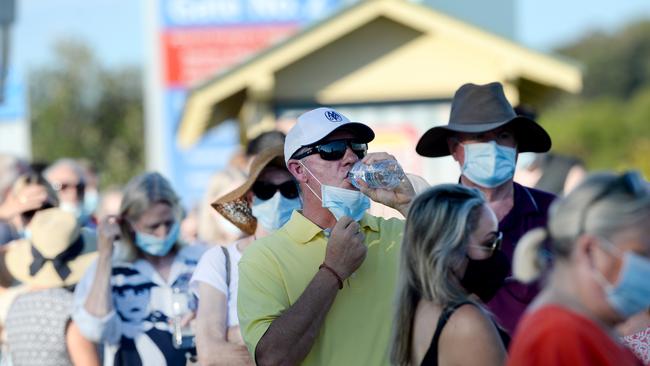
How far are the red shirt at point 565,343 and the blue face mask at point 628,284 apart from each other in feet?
0.28

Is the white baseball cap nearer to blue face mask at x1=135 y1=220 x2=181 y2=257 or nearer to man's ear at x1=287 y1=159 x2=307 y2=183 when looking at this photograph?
man's ear at x1=287 y1=159 x2=307 y2=183

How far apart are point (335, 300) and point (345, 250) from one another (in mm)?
219

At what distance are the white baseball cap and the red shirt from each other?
5.72 feet

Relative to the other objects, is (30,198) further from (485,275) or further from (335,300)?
(485,275)

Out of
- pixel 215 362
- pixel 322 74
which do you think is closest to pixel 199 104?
pixel 322 74

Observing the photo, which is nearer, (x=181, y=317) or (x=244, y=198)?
(x=244, y=198)

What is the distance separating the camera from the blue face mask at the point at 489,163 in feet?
18.3

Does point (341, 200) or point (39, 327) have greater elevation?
point (341, 200)

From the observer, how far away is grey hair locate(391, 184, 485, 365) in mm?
3873

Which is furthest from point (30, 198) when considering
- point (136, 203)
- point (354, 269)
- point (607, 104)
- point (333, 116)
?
point (607, 104)

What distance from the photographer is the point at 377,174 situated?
473 cm

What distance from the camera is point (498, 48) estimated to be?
1491 centimetres

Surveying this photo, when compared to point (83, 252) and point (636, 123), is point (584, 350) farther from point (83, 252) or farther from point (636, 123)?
point (636, 123)

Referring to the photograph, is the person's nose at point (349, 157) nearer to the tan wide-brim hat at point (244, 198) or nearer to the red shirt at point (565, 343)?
the tan wide-brim hat at point (244, 198)
